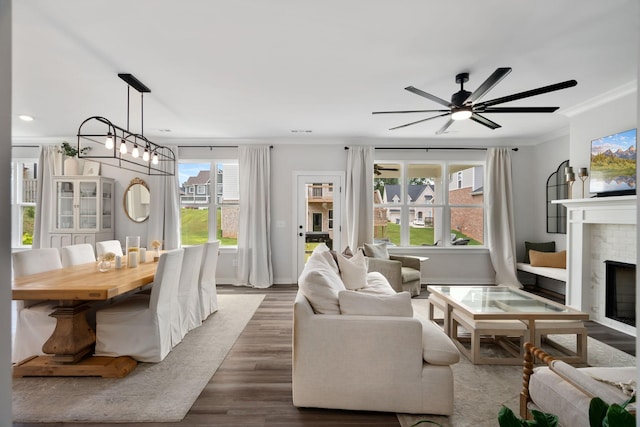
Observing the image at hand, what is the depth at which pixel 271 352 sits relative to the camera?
112 inches

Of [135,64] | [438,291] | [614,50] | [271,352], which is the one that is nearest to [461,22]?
[614,50]

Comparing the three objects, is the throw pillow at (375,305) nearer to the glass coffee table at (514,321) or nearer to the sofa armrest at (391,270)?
the glass coffee table at (514,321)

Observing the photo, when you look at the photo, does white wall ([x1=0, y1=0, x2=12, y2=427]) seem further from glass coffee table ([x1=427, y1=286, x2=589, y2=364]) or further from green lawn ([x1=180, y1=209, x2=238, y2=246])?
green lawn ([x1=180, y1=209, x2=238, y2=246])

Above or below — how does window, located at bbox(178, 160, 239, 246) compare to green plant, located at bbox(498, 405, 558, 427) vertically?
above

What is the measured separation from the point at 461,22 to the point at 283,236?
417 centimetres

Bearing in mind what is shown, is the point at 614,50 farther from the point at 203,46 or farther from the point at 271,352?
the point at 271,352

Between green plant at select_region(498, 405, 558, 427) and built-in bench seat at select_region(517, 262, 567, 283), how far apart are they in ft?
14.0

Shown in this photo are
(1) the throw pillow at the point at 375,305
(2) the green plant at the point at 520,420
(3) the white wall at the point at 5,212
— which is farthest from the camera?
(1) the throw pillow at the point at 375,305

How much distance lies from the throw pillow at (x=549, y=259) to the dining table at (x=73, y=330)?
18.1 feet

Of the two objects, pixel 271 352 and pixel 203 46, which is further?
pixel 271 352

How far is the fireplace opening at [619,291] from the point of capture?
350 centimetres

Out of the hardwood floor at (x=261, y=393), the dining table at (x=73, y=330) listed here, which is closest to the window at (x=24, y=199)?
the dining table at (x=73, y=330)

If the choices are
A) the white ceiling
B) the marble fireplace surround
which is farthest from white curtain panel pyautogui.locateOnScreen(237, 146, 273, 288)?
the marble fireplace surround

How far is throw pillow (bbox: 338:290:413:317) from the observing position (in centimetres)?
202
